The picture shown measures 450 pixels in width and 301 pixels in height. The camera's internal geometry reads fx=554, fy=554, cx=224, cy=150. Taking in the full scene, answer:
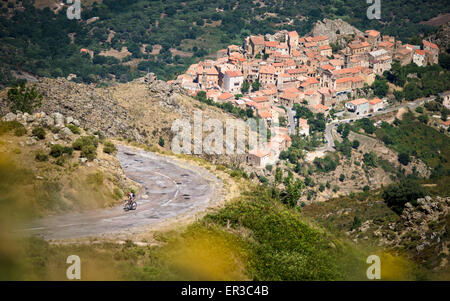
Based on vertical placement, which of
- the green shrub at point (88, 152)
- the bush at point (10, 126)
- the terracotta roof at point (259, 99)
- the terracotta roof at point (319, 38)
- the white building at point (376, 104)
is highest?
the bush at point (10, 126)

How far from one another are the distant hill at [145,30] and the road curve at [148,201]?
113 meters

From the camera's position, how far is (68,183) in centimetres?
2947

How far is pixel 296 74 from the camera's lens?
108 metres

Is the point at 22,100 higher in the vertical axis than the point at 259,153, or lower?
higher

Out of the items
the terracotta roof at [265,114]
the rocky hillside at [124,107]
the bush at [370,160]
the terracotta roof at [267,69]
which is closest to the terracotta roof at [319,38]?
the terracotta roof at [267,69]

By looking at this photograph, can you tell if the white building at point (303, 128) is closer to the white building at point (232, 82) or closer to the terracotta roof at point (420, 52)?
the white building at point (232, 82)

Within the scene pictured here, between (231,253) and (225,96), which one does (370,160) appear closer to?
(225,96)

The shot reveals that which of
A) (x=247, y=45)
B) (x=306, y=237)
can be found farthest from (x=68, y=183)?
(x=247, y=45)

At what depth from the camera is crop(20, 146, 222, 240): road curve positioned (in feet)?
85.7

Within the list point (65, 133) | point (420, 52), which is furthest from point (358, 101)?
point (65, 133)

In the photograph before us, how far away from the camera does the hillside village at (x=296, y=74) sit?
98.3m

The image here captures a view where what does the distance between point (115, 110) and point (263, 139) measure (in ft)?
101

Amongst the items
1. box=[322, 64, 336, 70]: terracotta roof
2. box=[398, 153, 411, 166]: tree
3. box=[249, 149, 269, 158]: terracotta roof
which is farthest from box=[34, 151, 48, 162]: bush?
box=[322, 64, 336, 70]: terracotta roof

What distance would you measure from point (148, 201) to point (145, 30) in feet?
542
